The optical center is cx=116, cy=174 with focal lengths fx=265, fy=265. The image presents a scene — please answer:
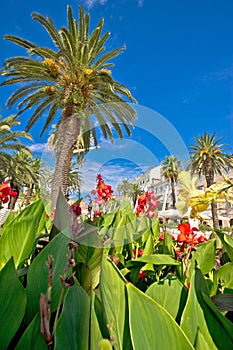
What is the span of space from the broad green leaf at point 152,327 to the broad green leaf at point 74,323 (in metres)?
0.08

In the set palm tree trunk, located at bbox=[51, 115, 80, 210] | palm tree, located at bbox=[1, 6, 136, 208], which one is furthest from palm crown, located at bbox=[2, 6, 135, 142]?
palm tree trunk, located at bbox=[51, 115, 80, 210]

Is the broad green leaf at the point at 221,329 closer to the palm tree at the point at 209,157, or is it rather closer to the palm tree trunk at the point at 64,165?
the palm tree trunk at the point at 64,165

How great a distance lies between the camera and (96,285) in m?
0.65

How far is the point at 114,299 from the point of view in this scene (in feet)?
1.38

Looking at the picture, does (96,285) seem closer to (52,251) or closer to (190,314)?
(52,251)

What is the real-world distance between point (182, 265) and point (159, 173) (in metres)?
0.49

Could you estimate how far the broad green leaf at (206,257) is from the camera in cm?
86

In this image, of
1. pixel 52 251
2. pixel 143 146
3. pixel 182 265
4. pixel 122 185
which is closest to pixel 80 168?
pixel 122 185

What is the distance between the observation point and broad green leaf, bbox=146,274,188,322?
0.51 metres

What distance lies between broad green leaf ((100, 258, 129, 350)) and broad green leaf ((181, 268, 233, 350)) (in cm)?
10

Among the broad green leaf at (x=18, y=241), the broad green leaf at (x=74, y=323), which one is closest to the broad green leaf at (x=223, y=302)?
the broad green leaf at (x=74, y=323)

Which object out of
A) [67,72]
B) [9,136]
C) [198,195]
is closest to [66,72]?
[67,72]

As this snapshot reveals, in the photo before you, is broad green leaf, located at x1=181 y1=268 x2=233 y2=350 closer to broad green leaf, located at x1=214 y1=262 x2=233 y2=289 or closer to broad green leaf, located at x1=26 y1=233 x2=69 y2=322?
broad green leaf, located at x1=26 y1=233 x2=69 y2=322

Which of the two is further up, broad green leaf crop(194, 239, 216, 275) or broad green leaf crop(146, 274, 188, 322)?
broad green leaf crop(194, 239, 216, 275)
